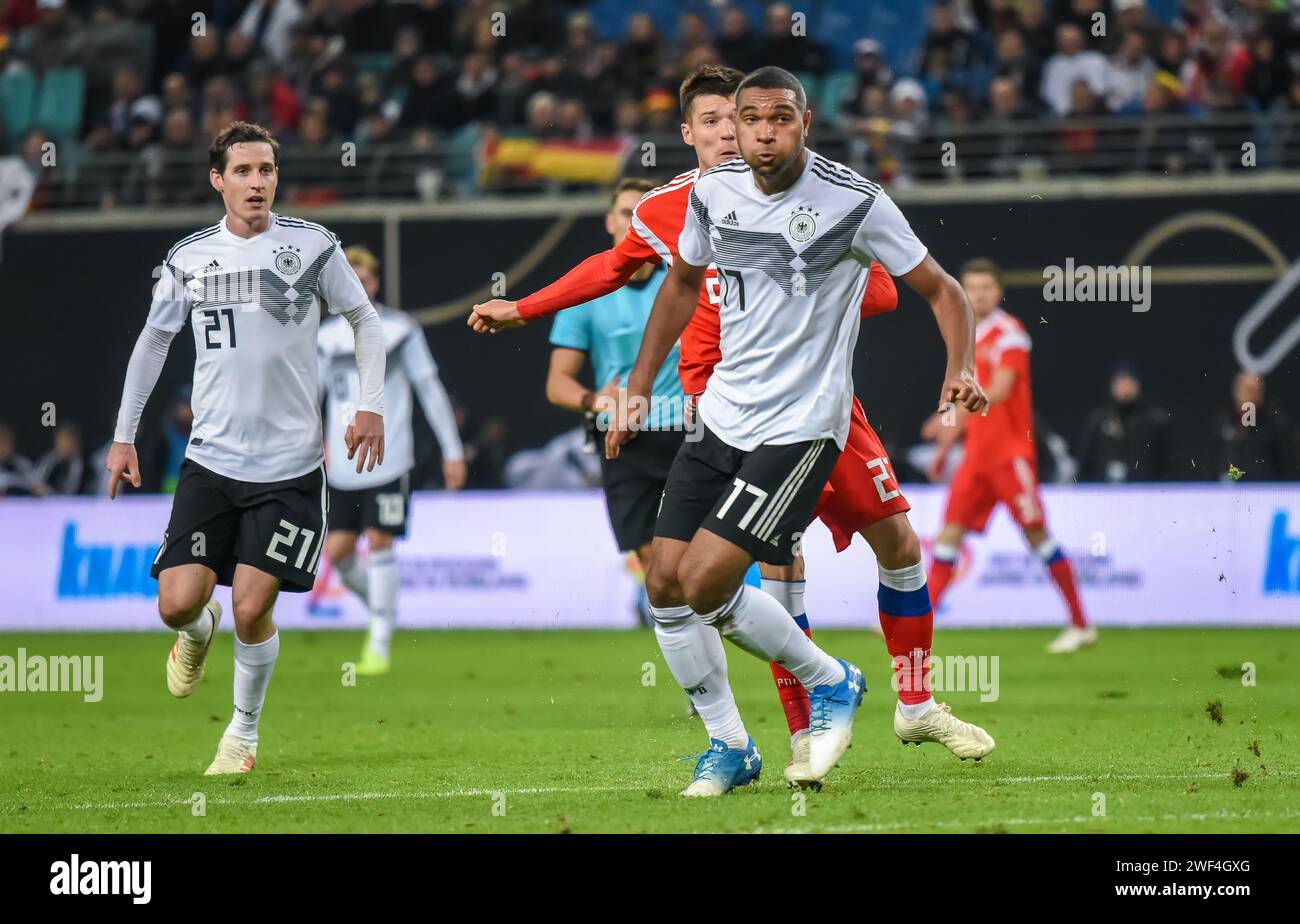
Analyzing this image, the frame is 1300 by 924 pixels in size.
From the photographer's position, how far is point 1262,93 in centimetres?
1827

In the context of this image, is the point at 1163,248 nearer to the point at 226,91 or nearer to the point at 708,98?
the point at 226,91

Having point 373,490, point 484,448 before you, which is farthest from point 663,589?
point 484,448

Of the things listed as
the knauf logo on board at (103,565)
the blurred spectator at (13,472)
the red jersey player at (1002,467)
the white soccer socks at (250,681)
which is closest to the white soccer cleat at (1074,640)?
the red jersey player at (1002,467)

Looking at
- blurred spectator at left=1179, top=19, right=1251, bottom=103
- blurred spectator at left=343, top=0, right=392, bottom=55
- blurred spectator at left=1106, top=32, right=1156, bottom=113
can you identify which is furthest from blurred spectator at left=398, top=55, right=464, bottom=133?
blurred spectator at left=1179, top=19, right=1251, bottom=103

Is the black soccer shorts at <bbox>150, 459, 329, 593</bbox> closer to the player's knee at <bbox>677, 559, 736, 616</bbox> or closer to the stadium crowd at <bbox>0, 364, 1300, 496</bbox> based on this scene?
the player's knee at <bbox>677, 559, 736, 616</bbox>

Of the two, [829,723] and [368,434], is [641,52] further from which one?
[829,723]

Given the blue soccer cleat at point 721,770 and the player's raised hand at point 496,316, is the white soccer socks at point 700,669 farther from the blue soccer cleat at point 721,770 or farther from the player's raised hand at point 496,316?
the player's raised hand at point 496,316

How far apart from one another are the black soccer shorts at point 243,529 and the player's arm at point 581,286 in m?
1.20

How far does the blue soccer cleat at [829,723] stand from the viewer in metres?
6.71

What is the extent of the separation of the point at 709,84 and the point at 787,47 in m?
12.3

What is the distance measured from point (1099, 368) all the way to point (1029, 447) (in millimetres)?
4477

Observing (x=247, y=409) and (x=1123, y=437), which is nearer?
(x=247, y=409)

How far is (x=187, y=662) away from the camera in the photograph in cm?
792

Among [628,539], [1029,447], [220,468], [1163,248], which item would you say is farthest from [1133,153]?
[220,468]
